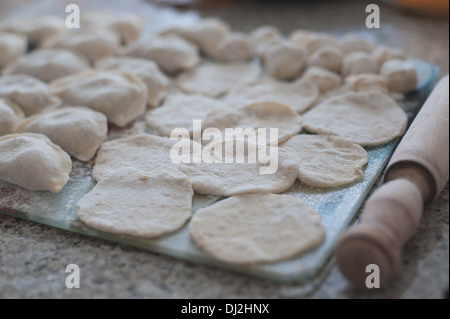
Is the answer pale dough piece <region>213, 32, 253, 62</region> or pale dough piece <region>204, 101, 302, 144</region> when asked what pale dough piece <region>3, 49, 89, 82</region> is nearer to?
pale dough piece <region>213, 32, 253, 62</region>

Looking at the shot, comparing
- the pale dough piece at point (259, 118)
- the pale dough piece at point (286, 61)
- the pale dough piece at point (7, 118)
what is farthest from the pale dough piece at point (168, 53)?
the pale dough piece at point (7, 118)

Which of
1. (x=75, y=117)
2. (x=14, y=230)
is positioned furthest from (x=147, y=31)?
(x=14, y=230)

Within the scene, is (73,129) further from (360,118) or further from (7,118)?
(360,118)

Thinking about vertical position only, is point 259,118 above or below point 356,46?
below

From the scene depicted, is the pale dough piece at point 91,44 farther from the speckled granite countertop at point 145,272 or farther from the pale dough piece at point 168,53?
the speckled granite countertop at point 145,272

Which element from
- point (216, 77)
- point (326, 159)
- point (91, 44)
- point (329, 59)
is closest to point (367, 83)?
point (329, 59)
